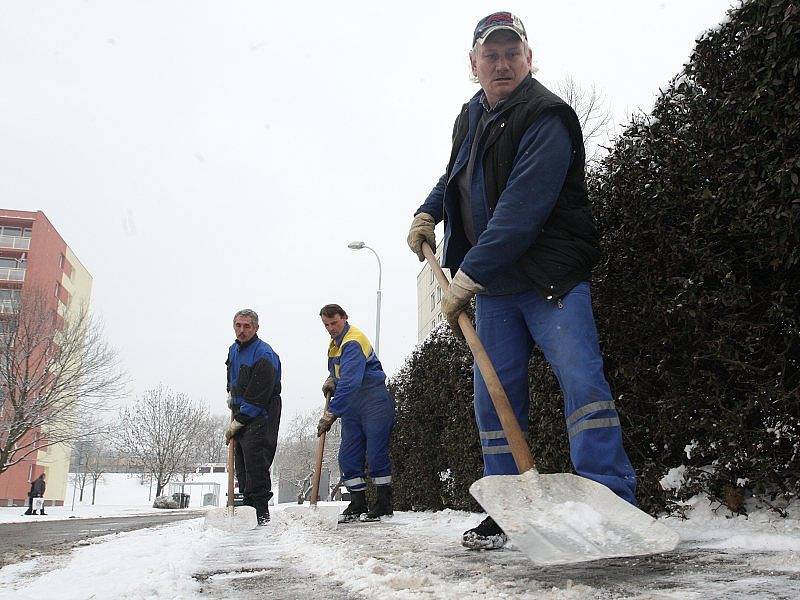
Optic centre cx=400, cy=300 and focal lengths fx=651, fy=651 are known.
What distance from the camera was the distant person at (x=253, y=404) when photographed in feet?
19.4

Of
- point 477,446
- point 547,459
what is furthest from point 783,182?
point 477,446

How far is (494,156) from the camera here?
2.84 m

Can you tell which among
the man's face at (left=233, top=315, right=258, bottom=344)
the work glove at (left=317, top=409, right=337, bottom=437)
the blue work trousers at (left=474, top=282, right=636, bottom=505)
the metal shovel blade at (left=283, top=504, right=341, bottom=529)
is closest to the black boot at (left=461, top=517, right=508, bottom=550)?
the blue work trousers at (left=474, top=282, right=636, bottom=505)

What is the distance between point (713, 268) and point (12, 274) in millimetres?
49562

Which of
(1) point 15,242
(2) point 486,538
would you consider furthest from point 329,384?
(1) point 15,242

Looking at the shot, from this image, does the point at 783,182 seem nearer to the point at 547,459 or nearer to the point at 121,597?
the point at 547,459

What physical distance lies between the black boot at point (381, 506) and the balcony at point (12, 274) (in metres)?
45.0

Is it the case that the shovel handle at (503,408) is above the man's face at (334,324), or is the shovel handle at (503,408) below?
below

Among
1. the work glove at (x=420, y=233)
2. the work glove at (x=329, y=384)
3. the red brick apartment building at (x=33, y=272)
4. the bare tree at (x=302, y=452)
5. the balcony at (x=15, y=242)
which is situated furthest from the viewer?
the bare tree at (x=302, y=452)

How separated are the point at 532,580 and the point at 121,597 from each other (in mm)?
1139

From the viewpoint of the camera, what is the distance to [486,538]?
8.85 feet

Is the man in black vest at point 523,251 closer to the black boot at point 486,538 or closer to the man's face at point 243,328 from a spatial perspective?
the black boot at point 486,538

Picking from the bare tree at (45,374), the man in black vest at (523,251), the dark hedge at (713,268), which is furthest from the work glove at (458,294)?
the bare tree at (45,374)

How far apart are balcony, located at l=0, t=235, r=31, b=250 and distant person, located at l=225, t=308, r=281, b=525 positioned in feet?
150
